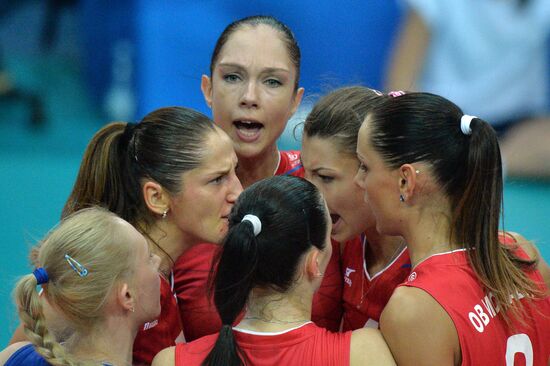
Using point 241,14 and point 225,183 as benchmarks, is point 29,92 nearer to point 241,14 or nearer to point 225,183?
point 241,14

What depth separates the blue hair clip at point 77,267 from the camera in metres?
2.33

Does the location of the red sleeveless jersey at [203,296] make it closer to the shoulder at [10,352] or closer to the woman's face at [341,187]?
the woman's face at [341,187]

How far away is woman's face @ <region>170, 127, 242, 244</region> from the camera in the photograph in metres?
2.92

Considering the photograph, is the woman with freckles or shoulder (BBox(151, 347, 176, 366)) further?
the woman with freckles

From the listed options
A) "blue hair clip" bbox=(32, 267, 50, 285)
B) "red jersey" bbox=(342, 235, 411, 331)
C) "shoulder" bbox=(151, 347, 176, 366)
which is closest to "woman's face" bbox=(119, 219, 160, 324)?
"shoulder" bbox=(151, 347, 176, 366)

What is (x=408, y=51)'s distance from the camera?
7215 mm

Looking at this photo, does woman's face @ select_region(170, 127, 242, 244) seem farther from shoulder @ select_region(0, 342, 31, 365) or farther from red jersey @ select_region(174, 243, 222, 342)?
shoulder @ select_region(0, 342, 31, 365)

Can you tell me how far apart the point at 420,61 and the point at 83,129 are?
3240 mm

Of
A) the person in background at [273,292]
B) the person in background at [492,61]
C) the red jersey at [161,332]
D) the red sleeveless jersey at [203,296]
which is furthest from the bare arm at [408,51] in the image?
the person in background at [273,292]

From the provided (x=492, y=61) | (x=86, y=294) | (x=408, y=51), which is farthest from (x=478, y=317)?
(x=492, y=61)

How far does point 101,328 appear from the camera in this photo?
7.82ft

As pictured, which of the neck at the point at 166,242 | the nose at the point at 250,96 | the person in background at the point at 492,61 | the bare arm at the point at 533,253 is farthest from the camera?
the person in background at the point at 492,61

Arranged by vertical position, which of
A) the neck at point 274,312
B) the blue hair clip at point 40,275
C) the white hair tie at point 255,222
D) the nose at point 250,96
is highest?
the nose at point 250,96

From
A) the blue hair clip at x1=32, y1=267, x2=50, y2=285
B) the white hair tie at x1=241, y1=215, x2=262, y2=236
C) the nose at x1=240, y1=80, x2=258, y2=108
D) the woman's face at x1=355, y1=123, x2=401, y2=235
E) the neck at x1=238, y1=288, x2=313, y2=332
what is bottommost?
the neck at x1=238, y1=288, x2=313, y2=332
